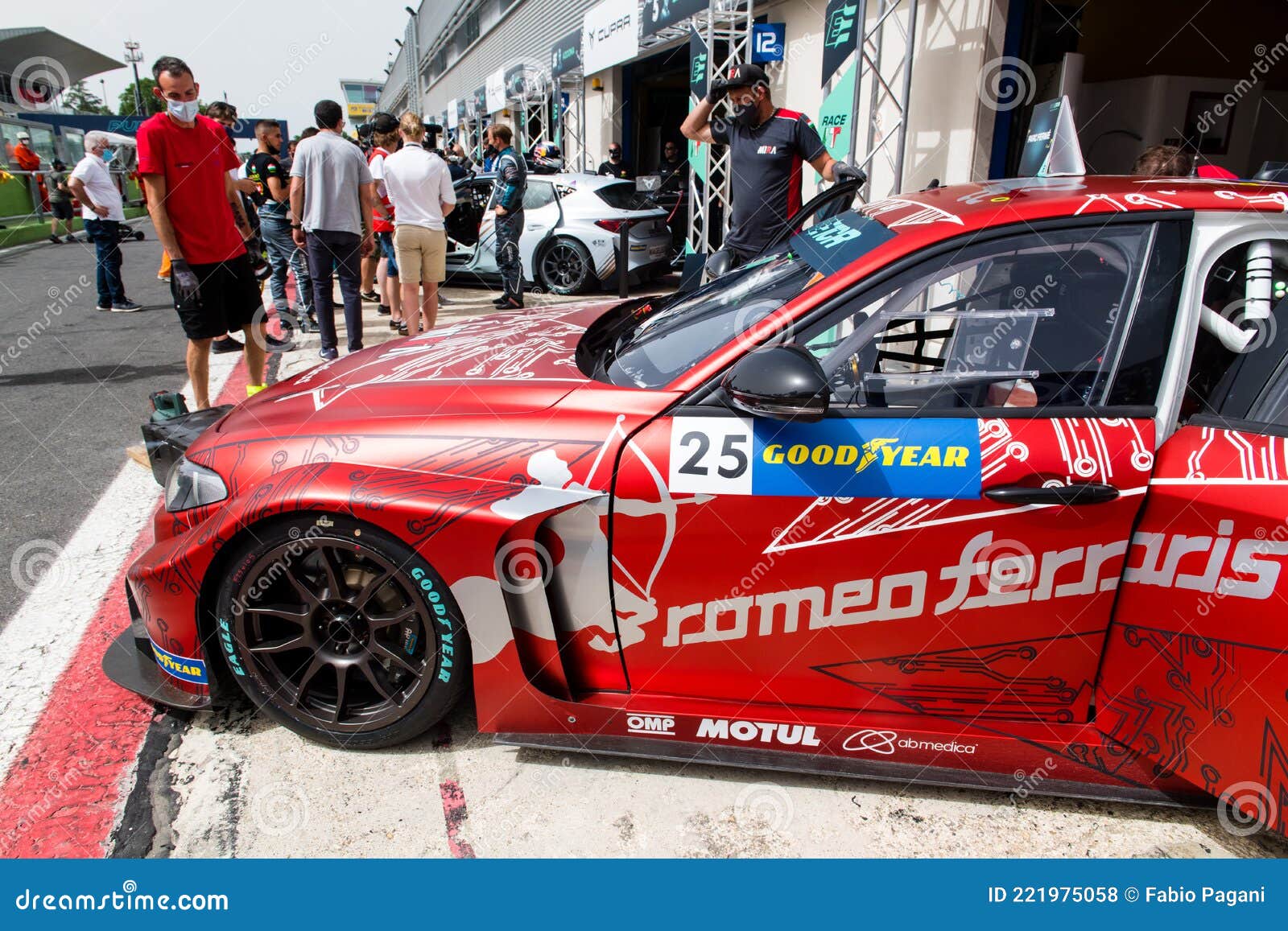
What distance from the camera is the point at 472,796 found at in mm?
2094

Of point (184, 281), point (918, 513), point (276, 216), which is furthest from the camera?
point (276, 216)

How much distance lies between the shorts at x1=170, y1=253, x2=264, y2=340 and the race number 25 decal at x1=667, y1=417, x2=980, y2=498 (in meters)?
3.58

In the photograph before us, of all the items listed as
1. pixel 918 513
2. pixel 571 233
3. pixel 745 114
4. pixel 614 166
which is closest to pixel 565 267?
pixel 571 233

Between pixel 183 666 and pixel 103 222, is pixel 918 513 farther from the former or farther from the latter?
pixel 103 222

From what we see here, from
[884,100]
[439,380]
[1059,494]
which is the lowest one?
[1059,494]

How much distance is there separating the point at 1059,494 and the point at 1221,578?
35cm

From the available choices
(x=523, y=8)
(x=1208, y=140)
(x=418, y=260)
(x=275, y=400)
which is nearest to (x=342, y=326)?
(x=418, y=260)

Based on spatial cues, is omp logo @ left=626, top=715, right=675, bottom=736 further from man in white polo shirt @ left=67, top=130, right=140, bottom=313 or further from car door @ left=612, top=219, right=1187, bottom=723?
man in white polo shirt @ left=67, top=130, right=140, bottom=313

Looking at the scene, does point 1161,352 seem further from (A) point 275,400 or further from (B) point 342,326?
(B) point 342,326

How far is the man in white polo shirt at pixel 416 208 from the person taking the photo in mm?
6109

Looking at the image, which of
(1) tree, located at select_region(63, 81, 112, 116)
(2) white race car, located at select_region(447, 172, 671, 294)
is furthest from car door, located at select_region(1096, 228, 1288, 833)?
(1) tree, located at select_region(63, 81, 112, 116)

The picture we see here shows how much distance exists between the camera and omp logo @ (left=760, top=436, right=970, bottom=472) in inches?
72.1

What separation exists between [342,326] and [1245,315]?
279 inches

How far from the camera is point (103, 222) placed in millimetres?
8516
